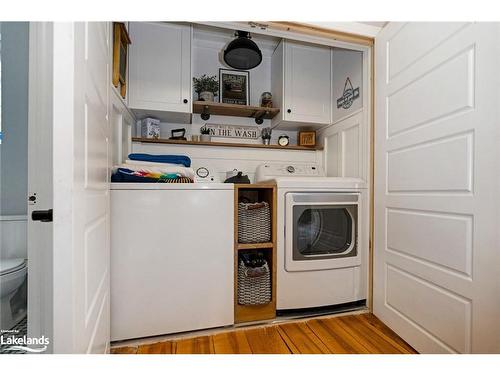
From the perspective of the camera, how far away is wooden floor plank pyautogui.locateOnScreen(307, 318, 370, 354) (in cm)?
140

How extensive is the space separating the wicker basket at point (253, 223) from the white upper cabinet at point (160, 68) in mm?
984

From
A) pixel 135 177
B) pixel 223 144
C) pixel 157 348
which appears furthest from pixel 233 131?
pixel 157 348

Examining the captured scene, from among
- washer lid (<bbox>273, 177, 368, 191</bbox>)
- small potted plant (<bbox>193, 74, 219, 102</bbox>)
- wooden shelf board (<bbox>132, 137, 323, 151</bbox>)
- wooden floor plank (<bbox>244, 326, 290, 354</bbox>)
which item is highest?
small potted plant (<bbox>193, 74, 219, 102</bbox>)

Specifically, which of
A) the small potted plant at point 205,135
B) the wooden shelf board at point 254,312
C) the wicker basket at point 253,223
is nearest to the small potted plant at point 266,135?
the small potted plant at point 205,135

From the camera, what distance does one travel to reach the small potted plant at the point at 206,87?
223 cm

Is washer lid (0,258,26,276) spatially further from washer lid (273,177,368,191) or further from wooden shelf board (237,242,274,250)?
washer lid (273,177,368,191)

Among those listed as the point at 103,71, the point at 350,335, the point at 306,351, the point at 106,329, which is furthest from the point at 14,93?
the point at 350,335

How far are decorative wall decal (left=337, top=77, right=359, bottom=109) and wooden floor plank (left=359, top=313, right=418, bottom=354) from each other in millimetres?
1647

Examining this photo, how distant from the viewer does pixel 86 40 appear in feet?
2.47

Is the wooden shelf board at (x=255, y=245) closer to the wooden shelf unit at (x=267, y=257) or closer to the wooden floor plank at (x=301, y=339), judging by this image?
the wooden shelf unit at (x=267, y=257)

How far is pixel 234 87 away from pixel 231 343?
213cm

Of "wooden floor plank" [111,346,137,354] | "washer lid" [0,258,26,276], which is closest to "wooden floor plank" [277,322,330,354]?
"wooden floor plank" [111,346,137,354]

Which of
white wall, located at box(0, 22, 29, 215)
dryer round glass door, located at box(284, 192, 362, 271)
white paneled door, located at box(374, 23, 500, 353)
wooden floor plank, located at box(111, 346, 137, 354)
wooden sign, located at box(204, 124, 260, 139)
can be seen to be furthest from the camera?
wooden sign, located at box(204, 124, 260, 139)
